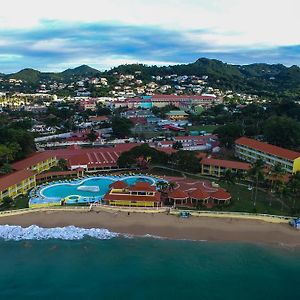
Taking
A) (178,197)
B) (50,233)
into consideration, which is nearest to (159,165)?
(178,197)

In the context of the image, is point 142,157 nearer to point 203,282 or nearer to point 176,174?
point 176,174

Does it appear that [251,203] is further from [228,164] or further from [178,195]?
[228,164]

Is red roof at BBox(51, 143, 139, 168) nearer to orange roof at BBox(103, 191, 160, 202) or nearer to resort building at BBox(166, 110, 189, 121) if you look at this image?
orange roof at BBox(103, 191, 160, 202)

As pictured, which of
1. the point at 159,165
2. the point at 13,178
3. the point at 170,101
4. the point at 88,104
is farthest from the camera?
Result: the point at 170,101

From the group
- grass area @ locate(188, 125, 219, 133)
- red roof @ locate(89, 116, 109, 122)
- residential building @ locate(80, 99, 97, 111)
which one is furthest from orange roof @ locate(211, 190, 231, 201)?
residential building @ locate(80, 99, 97, 111)

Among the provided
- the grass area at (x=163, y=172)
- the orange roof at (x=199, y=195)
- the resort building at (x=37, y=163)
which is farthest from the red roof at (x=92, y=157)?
the orange roof at (x=199, y=195)

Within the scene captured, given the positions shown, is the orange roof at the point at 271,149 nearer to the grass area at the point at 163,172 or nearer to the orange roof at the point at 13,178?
the grass area at the point at 163,172
